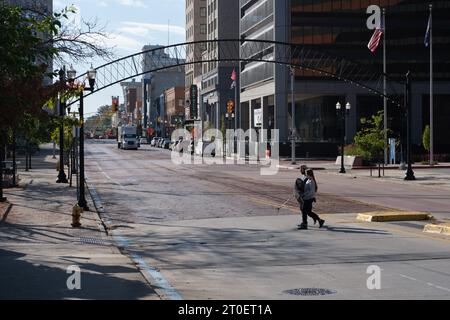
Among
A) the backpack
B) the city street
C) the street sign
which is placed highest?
the street sign

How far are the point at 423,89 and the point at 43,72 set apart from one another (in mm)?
65947

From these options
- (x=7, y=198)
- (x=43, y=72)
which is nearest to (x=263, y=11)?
(x=7, y=198)

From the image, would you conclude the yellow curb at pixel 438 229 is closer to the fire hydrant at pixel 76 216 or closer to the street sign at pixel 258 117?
the fire hydrant at pixel 76 216

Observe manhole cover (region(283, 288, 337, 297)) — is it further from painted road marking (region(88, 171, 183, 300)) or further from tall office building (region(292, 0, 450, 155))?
tall office building (region(292, 0, 450, 155))

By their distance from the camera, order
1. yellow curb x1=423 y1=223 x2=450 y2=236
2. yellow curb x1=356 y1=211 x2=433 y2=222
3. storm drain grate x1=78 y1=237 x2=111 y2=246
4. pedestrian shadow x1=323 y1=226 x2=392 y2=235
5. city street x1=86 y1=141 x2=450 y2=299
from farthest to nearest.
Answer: yellow curb x1=356 y1=211 x2=433 y2=222 < pedestrian shadow x1=323 y1=226 x2=392 y2=235 < yellow curb x1=423 y1=223 x2=450 y2=236 < storm drain grate x1=78 y1=237 x2=111 y2=246 < city street x1=86 y1=141 x2=450 y2=299

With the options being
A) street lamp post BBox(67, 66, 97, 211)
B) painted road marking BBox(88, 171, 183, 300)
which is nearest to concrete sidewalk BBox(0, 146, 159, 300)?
painted road marking BBox(88, 171, 183, 300)

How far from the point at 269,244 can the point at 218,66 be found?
101713mm

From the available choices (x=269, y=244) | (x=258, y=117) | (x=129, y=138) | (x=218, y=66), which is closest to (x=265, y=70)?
(x=258, y=117)

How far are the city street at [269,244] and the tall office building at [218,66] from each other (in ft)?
278

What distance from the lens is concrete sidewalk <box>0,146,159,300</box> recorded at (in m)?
10.9

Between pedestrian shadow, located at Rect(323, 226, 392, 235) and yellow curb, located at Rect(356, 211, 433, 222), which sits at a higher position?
yellow curb, located at Rect(356, 211, 433, 222)

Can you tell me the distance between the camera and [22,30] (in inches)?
642

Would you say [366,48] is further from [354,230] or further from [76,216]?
[76,216]
